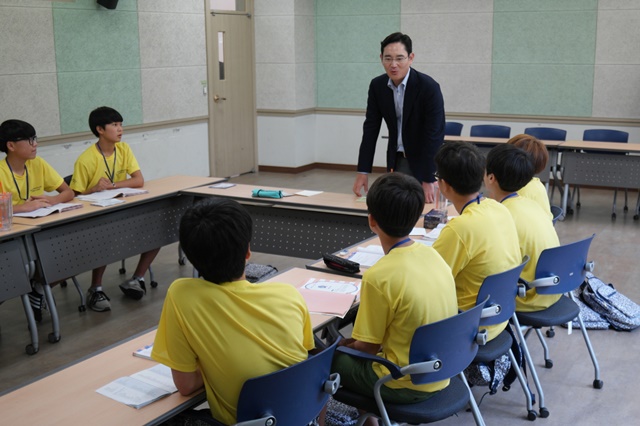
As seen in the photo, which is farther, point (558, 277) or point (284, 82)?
point (284, 82)

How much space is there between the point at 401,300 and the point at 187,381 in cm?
74

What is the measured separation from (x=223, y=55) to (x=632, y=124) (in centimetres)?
511

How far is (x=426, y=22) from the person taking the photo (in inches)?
377

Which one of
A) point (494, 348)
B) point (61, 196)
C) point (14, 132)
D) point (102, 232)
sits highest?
point (14, 132)

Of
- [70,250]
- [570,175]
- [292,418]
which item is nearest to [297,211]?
[70,250]

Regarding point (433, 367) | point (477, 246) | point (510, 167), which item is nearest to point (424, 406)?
point (433, 367)

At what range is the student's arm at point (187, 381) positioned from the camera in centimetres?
207

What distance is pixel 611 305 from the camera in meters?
4.49

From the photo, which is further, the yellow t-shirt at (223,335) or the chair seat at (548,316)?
the chair seat at (548,316)

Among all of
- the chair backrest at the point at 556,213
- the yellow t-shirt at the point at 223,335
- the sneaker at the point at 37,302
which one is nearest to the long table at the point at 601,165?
the chair backrest at the point at 556,213

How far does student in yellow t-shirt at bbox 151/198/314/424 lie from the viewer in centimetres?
202

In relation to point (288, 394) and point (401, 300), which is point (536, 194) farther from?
point (288, 394)

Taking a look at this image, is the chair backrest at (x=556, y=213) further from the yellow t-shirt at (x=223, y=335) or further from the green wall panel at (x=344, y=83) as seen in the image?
the green wall panel at (x=344, y=83)

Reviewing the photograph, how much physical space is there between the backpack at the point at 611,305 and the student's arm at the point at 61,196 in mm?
3371
